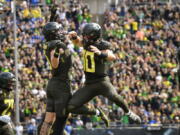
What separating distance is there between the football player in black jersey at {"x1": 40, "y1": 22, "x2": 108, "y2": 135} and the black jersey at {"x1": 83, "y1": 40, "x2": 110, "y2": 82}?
405 mm

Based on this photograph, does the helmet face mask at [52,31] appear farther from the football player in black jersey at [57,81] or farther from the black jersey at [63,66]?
the black jersey at [63,66]

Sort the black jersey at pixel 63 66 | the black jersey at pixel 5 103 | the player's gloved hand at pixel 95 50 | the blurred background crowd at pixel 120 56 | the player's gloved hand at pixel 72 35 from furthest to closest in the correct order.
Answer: the blurred background crowd at pixel 120 56
the player's gloved hand at pixel 72 35
the black jersey at pixel 63 66
the player's gloved hand at pixel 95 50
the black jersey at pixel 5 103

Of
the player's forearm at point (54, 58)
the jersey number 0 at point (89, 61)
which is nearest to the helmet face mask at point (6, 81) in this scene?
the player's forearm at point (54, 58)

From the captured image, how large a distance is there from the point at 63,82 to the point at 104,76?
88cm

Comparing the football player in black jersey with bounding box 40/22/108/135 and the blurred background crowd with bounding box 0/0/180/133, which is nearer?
the football player in black jersey with bounding box 40/22/108/135

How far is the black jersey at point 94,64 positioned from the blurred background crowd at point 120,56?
9321mm

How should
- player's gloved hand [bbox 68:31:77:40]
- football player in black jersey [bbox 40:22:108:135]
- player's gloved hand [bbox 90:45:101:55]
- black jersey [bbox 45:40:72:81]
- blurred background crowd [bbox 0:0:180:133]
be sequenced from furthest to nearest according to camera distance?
1. blurred background crowd [bbox 0:0:180:133]
2. player's gloved hand [bbox 68:31:77:40]
3. black jersey [bbox 45:40:72:81]
4. football player in black jersey [bbox 40:22:108:135]
5. player's gloved hand [bbox 90:45:101:55]

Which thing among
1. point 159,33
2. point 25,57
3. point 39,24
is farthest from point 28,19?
point 159,33

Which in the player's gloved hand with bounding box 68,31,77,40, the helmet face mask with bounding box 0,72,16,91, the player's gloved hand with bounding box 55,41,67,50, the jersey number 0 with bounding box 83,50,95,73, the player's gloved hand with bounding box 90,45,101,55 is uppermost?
the player's gloved hand with bounding box 68,31,77,40

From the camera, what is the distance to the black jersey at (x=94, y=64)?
1420 cm

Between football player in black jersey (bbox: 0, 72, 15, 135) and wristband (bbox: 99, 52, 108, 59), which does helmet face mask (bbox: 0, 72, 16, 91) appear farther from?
wristband (bbox: 99, 52, 108, 59)

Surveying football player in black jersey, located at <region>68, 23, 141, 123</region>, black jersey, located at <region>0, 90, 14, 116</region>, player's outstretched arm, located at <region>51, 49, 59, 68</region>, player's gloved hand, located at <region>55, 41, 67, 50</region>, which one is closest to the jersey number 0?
football player in black jersey, located at <region>68, 23, 141, 123</region>

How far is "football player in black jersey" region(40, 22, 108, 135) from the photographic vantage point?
1412 centimetres

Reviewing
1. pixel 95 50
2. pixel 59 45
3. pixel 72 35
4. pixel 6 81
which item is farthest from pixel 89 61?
pixel 6 81
